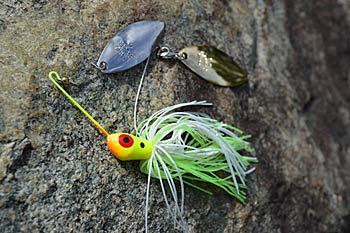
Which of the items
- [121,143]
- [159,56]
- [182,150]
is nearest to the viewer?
[121,143]

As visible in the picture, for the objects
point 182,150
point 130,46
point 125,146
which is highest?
point 130,46

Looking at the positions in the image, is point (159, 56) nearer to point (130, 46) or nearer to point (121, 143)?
point (130, 46)

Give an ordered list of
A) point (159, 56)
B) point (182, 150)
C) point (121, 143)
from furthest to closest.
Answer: point (159, 56) < point (182, 150) < point (121, 143)

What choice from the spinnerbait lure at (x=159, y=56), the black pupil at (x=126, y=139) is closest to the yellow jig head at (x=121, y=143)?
the black pupil at (x=126, y=139)

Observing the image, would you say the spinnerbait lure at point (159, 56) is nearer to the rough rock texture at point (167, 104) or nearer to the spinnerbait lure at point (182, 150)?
the rough rock texture at point (167, 104)

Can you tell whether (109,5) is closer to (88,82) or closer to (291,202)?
(88,82)

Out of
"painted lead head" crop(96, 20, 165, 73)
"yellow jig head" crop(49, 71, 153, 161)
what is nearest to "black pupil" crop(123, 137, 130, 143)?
"yellow jig head" crop(49, 71, 153, 161)

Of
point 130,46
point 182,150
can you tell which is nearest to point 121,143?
point 182,150

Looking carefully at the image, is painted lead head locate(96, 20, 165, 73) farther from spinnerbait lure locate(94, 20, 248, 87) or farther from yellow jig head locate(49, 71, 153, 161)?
yellow jig head locate(49, 71, 153, 161)
